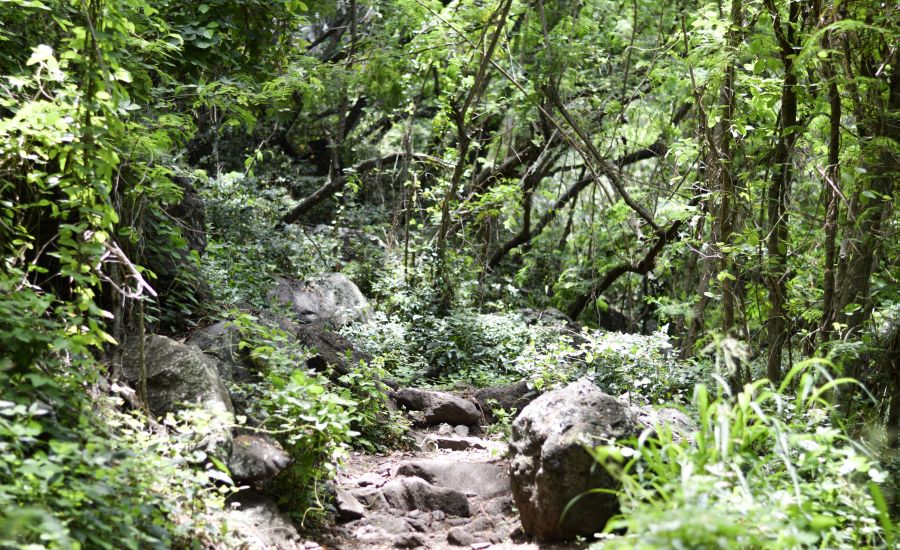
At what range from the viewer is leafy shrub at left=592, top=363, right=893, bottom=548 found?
2275 millimetres

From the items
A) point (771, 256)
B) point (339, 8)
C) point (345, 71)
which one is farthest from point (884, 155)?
point (339, 8)

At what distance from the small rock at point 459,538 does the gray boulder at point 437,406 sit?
8.44ft

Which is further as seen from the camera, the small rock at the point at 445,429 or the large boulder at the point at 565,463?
the small rock at the point at 445,429

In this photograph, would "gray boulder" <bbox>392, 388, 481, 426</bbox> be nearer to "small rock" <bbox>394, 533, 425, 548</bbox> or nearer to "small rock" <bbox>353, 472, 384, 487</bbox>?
"small rock" <bbox>353, 472, 384, 487</bbox>

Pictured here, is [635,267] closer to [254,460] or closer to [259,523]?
[254,460]

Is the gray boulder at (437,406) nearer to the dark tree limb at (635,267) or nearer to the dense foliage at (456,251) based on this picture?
the dense foliage at (456,251)

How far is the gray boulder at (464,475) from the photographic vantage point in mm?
5227

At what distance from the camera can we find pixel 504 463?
5.48 metres

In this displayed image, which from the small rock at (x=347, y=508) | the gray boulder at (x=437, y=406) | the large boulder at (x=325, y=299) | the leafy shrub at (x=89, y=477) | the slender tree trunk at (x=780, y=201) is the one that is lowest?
the gray boulder at (x=437, y=406)

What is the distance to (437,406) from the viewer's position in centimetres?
700

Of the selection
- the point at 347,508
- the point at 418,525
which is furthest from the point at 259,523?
the point at 418,525

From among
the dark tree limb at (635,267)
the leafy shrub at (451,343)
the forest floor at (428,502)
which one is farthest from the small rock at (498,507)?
the dark tree limb at (635,267)

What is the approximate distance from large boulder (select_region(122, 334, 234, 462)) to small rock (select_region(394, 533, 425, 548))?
3.62 feet

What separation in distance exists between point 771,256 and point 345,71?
242 inches
